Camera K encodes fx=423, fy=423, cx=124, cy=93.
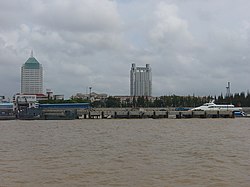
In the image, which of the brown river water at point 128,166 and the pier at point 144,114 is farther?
the pier at point 144,114

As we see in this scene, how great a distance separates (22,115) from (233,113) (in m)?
56.7

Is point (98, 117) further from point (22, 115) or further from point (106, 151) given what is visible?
point (106, 151)

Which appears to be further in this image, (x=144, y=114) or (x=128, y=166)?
(x=144, y=114)

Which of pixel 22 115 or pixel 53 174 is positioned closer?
pixel 53 174

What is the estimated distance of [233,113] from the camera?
384ft

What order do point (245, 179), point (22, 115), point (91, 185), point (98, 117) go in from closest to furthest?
point (91, 185)
point (245, 179)
point (22, 115)
point (98, 117)

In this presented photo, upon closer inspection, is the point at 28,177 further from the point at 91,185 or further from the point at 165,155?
the point at 165,155

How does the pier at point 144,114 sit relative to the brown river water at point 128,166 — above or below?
above

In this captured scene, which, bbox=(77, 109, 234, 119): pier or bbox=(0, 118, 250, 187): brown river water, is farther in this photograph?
bbox=(77, 109, 234, 119): pier

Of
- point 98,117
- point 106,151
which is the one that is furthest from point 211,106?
point 106,151

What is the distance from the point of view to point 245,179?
64.2 ft

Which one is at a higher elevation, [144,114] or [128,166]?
[144,114]

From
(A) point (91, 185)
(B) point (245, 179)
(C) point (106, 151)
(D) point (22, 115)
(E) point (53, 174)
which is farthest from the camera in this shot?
(D) point (22, 115)

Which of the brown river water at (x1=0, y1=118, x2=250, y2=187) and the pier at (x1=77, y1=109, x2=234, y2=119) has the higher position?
the pier at (x1=77, y1=109, x2=234, y2=119)
